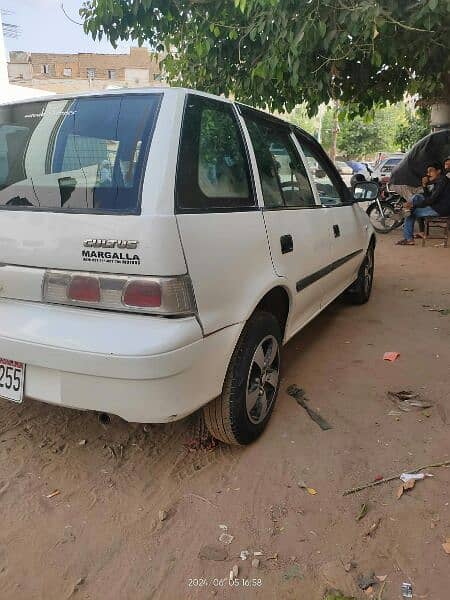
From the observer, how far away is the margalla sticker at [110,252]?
1855 millimetres

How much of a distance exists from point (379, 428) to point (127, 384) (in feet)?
5.22

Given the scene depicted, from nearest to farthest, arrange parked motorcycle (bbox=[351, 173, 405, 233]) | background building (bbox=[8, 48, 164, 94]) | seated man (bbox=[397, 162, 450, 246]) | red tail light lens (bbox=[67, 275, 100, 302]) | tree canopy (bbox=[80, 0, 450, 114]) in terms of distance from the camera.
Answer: red tail light lens (bbox=[67, 275, 100, 302]), tree canopy (bbox=[80, 0, 450, 114]), seated man (bbox=[397, 162, 450, 246]), parked motorcycle (bbox=[351, 173, 405, 233]), background building (bbox=[8, 48, 164, 94])

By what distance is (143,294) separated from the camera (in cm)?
188

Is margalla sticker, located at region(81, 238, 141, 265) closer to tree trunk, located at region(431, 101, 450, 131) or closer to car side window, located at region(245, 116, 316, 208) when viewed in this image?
car side window, located at region(245, 116, 316, 208)

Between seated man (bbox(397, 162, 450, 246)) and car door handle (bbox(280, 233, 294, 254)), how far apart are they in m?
6.44

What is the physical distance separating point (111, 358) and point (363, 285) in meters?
3.67

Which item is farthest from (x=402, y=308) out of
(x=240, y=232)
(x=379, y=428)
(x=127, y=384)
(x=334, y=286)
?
(x=127, y=384)

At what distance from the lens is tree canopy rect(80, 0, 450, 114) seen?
4.32m

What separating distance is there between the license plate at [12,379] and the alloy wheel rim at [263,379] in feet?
3.47

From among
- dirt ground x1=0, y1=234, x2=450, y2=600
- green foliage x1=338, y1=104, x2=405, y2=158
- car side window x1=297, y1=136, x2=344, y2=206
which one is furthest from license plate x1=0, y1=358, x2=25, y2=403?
green foliage x1=338, y1=104, x2=405, y2=158
